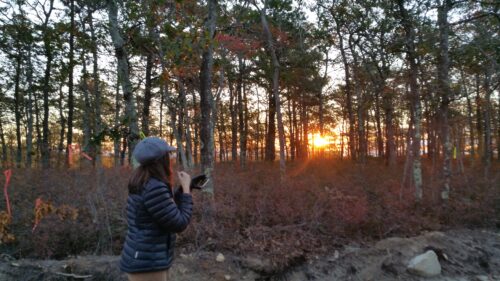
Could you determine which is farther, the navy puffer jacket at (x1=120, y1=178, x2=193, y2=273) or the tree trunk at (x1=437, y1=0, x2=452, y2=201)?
the tree trunk at (x1=437, y1=0, x2=452, y2=201)

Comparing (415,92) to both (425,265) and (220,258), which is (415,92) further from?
(220,258)

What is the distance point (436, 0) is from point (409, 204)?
587 cm

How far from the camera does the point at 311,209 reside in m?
7.73

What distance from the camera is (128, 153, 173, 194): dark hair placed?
2594 mm

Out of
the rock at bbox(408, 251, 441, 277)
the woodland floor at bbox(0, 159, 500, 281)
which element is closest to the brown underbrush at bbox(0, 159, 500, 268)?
the woodland floor at bbox(0, 159, 500, 281)

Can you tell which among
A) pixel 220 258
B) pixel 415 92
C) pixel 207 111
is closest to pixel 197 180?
pixel 220 258

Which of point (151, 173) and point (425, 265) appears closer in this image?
point (151, 173)

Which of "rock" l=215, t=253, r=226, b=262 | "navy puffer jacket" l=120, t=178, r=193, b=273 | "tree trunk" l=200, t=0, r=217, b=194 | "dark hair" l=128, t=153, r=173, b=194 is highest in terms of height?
"tree trunk" l=200, t=0, r=217, b=194

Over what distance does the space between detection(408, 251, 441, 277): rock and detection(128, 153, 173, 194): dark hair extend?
16.3ft

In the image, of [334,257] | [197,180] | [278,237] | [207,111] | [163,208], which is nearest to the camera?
A: [163,208]

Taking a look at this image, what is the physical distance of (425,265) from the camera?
5773 millimetres

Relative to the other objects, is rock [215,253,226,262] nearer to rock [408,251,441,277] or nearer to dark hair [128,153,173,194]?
rock [408,251,441,277]

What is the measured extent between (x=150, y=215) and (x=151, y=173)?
1.06 feet

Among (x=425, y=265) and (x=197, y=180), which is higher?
(x=197, y=180)
